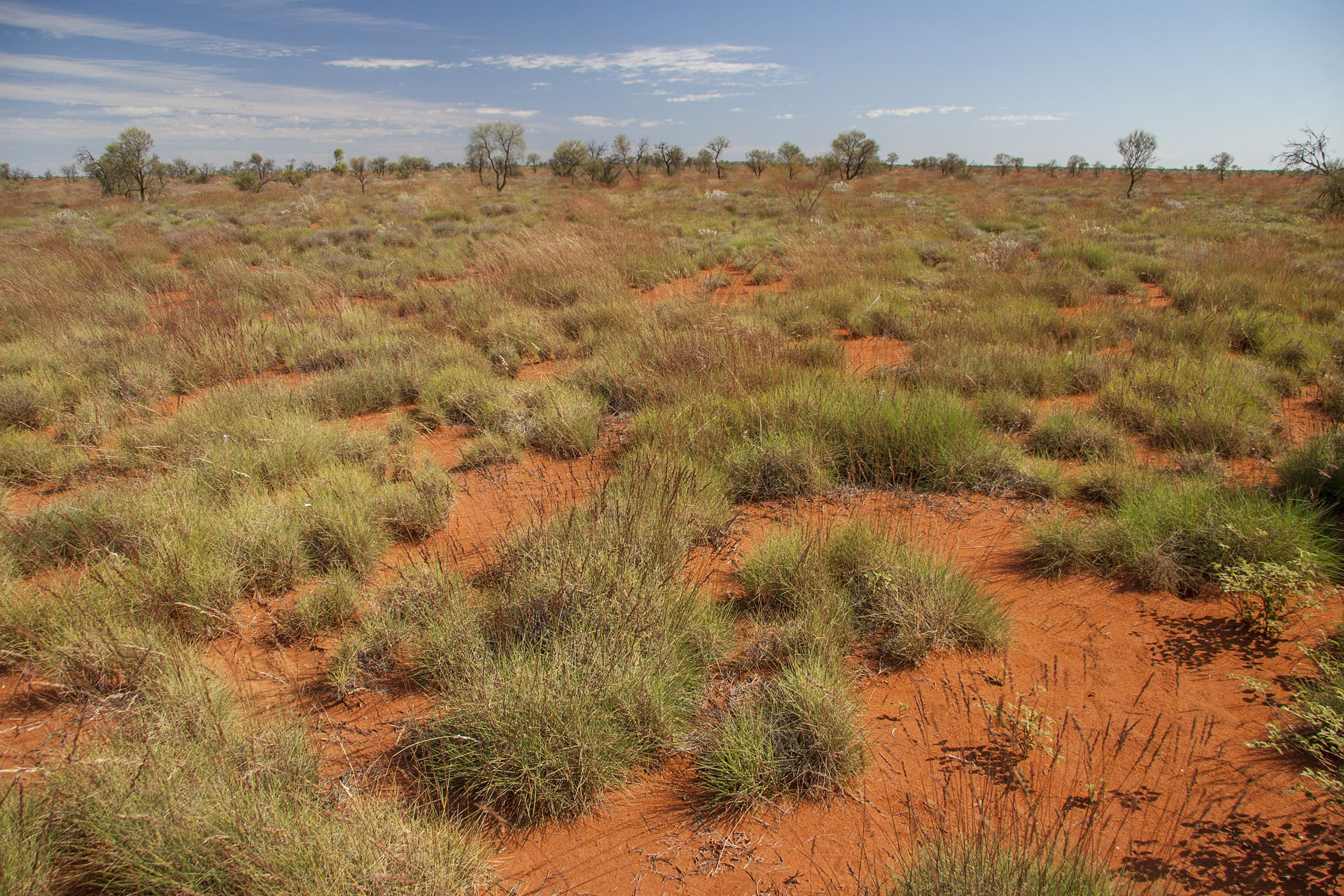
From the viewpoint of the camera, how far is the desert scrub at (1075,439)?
15.5 ft

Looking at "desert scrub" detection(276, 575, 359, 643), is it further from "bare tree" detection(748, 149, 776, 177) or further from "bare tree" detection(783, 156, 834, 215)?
"bare tree" detection(748, 149, 776, 177)

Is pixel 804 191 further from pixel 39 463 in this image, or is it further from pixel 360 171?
pixel 360 171

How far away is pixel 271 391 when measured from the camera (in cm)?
569

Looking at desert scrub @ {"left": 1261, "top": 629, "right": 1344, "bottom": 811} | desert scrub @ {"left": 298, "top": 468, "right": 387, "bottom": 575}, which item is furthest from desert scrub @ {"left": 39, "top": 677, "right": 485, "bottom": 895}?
desert scrub @ {"left": 1261, "top": 629, "right": 1344, "bottom": 811}

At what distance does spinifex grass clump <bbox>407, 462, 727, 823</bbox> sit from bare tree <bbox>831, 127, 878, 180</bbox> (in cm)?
3412

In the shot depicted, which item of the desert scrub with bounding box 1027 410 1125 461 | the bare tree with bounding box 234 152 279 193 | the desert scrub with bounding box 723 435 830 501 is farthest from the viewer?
the bare tree with bounding box 234 152 279 193

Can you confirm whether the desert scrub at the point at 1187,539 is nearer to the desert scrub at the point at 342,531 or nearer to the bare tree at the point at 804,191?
the desert scrub at the point at 342,531

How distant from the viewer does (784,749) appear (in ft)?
7.55

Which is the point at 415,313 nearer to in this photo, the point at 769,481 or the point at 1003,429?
the point at 769,481

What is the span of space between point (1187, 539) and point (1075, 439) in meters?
1.70

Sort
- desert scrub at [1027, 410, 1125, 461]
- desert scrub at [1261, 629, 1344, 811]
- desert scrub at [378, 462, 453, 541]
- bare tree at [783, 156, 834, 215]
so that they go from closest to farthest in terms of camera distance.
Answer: desert scrub at [1261, 629, 1344, 811] < desert scrub at [378, 462, 453, 541] < desert scrub at [1027, 410, 1125, 461] < bare tree at [783, 156, 834, 215]

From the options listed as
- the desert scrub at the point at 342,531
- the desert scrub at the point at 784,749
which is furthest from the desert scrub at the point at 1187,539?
the desert scrub at the point at 342,531

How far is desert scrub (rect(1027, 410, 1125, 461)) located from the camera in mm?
4719

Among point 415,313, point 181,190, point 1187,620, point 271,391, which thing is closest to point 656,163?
point 181,190
